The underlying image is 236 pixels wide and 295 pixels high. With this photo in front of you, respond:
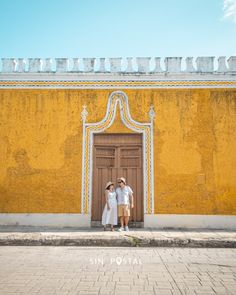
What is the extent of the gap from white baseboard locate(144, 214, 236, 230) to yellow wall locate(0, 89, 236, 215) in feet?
0.50

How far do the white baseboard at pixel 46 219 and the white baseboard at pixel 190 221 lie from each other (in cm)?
175

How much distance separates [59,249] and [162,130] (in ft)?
14.6

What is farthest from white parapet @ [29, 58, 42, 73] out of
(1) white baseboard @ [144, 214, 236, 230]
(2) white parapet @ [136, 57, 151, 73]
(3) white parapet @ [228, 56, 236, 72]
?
(3) white parapet @ [228, 56, 236, 72]

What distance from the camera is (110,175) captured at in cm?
900

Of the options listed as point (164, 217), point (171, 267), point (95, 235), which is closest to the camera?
point (171, 267)

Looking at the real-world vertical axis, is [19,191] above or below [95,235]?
above

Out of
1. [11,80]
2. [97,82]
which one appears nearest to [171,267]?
[97,82]

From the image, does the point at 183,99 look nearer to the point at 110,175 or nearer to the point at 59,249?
the point at 110,175

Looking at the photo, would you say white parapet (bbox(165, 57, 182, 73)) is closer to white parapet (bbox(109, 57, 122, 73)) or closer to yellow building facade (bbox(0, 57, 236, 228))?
yellow building facade (bbox(0, 57, 236, 228))

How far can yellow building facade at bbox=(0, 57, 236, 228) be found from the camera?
8688 mm

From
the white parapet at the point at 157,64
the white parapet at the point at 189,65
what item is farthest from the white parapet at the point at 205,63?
the white parapet at the point at 157,64

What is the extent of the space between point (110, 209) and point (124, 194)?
52cm

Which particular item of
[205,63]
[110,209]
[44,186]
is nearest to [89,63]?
[205,63]

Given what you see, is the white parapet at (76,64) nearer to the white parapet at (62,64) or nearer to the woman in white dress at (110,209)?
the white parapet at (62,64)
